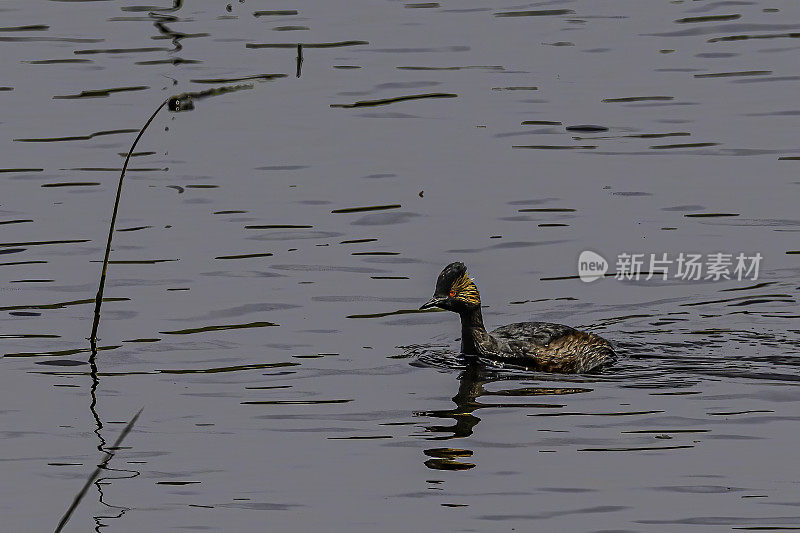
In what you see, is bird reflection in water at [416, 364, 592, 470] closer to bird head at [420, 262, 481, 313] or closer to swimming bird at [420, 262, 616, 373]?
swimming bird at [420, 262, 616, 373]

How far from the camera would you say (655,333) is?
16.1 metres

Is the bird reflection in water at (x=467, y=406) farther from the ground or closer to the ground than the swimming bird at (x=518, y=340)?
closer to the ground

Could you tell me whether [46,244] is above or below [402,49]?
below

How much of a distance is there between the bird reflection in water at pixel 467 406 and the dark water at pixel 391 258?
46 mm

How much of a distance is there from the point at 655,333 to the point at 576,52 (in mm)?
12168

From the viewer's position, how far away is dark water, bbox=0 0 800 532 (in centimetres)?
1176

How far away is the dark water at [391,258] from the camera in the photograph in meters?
11.8

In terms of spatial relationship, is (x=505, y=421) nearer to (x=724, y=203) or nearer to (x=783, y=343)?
(x=783, y=343)

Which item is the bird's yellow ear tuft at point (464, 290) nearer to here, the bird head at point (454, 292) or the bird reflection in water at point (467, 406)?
the bird head at point (454, 292)

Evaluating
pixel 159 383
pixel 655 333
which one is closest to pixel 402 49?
pixel 655 333

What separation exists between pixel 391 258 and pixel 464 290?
247 centimetres

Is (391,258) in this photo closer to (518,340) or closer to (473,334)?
(473,334)

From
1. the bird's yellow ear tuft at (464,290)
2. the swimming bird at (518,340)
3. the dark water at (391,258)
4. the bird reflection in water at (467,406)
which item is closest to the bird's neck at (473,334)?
the swimming bird at (518,340)

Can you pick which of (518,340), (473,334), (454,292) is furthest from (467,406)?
(454,292)
